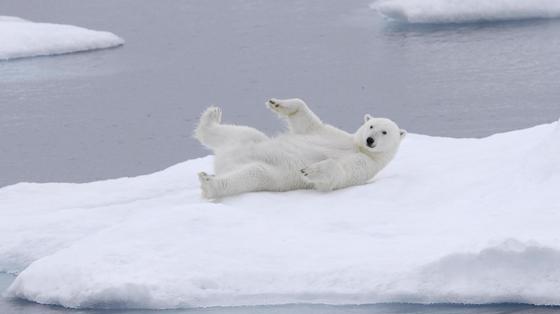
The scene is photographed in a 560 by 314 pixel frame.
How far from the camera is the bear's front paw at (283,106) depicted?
7387 millimetres

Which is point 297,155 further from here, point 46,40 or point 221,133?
point 46,40

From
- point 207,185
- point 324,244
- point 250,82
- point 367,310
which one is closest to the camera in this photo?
point 367,310

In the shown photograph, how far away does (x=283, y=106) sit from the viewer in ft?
24.3

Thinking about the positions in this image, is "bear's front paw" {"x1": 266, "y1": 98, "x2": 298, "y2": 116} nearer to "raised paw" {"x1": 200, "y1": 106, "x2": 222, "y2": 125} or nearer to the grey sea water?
"raised paw" {"x1": 200, "y1": 106, "x2": 222, "y2": 125}

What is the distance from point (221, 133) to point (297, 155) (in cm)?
63

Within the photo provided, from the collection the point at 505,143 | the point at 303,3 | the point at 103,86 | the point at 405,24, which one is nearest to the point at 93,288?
the point at 505,143

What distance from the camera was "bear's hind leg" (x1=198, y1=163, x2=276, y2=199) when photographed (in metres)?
6.85

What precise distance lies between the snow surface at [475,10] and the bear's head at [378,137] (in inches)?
479

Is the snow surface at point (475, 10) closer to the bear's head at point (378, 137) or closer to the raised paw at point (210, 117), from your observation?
the raised paw at point (210, 117)

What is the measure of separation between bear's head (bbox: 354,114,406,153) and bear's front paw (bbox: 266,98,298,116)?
467 millimetres

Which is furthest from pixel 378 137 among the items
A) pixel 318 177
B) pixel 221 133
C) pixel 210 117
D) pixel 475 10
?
pixel 475 10

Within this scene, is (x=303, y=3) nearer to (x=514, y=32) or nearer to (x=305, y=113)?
(x=514, y=32)

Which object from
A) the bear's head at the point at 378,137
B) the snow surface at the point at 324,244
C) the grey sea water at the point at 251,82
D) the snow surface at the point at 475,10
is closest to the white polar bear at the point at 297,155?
the bear's head at the point at 378,137

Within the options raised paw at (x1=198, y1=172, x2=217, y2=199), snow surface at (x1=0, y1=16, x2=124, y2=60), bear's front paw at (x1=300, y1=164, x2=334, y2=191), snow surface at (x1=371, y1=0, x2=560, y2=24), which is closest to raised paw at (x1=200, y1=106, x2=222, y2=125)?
raised paw at (x1=198, y1=172, x2=217, y2=199)
